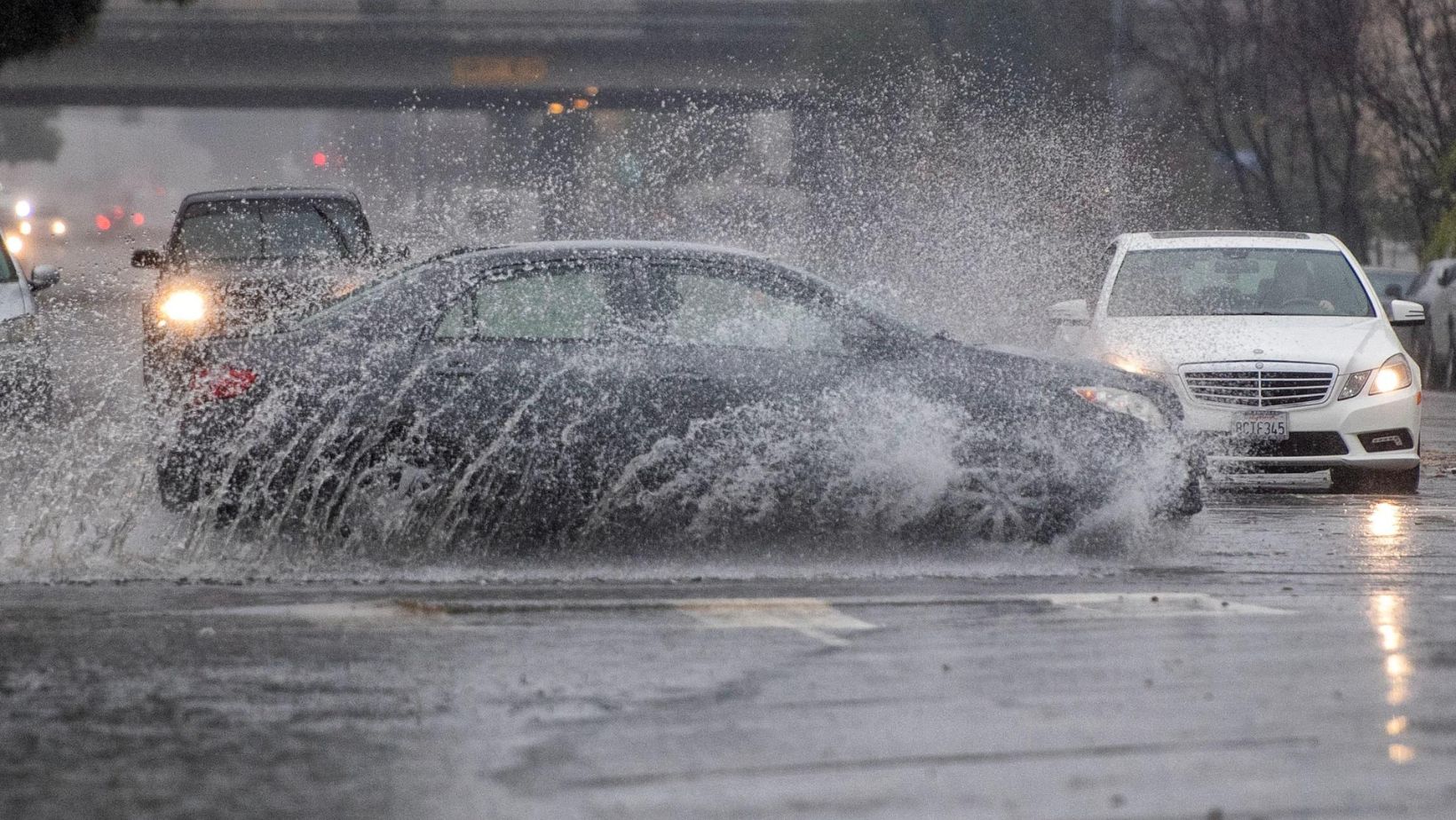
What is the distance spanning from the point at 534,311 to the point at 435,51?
51647 mm

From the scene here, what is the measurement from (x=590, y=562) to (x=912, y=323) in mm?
1752

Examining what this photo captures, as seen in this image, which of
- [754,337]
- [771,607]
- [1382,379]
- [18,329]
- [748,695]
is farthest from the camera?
[18,329]

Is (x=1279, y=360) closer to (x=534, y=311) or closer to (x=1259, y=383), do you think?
(x=1259, y=383)

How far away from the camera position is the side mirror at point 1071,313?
1400cm

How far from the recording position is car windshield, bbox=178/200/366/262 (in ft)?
56.9

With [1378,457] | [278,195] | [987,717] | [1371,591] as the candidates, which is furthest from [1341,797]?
[278,195]

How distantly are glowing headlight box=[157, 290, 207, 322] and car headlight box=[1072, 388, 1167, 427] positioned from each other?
770cm

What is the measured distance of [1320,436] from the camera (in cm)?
1315

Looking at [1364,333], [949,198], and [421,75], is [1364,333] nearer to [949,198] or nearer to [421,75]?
[949,198]

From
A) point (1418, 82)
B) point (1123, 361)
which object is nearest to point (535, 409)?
point (1123, 361)

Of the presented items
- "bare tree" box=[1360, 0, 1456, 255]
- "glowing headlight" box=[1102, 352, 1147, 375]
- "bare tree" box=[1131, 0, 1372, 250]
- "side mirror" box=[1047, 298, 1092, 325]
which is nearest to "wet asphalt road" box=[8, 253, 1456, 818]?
"glowing headlight" box=[1102, 352, 1147, 375]

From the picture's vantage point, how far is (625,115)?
77688 millimetres

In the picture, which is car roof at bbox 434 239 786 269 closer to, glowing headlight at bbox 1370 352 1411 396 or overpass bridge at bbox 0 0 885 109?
glowing headlight at bbox 1370 352 1411 396

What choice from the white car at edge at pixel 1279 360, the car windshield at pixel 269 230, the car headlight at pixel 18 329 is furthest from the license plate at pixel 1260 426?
the car headlight at pixel 18 329
